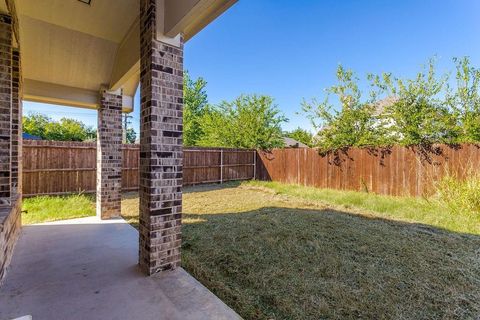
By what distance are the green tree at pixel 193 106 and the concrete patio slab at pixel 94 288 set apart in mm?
17253

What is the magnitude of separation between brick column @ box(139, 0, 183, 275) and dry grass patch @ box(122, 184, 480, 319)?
0.52m

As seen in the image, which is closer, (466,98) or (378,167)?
(466,98)

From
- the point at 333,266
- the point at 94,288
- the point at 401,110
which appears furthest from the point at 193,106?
the point at 94,288

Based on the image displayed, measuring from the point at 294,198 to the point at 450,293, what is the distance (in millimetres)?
5193

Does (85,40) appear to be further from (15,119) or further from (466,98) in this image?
(466,98)

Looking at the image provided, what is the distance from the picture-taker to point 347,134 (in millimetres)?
9945

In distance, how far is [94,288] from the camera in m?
2.17

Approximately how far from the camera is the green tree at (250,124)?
1520 centimetres

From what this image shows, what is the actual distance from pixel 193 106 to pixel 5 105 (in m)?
19.5

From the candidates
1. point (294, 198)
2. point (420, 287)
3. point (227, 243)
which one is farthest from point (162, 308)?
point (294, 198)

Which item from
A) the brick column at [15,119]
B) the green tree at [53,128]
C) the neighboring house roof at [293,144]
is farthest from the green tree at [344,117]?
the green tree at [53,128]

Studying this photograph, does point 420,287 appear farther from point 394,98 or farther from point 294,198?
point 394,98

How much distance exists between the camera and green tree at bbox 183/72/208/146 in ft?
67.2

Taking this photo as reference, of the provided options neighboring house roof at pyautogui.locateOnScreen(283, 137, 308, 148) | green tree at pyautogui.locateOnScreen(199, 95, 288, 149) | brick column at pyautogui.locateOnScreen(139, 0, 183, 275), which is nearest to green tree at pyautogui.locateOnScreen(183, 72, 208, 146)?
green tree at pyautogui.locateOnScreen(199, 95, 288, 149)
